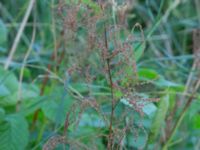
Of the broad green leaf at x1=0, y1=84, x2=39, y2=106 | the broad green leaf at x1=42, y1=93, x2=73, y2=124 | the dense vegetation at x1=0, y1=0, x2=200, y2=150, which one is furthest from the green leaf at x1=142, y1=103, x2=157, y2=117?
the broad green leaf at x1=0, y1=84, x2=39, y2=106

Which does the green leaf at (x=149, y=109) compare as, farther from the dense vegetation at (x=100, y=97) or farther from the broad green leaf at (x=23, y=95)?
the broad green leaf at (x=23, y=95)

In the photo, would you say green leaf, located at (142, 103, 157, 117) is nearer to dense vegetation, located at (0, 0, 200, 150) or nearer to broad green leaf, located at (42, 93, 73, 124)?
dense vegetation, located at (0, 0, 200, 150)

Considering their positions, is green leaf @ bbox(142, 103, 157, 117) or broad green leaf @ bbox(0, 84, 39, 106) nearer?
green leaf @ bbox(142, 103, 157, 117)

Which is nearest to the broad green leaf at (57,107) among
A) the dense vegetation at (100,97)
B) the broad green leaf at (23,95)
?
the dense vegetation at (100,97)

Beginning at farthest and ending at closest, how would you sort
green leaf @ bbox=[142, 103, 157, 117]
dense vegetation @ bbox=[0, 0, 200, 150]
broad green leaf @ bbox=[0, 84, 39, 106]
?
broad green leaf @ bbox=[0, 84, 39, 106]
green leaf @ bbox=[142, 103, 157, 117]
dense vegetation @ bbox=[0, 0, 200, 150]

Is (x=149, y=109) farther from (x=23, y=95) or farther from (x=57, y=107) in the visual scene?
(x=23, y=95)

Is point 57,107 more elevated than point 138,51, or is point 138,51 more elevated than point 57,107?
point 138,51

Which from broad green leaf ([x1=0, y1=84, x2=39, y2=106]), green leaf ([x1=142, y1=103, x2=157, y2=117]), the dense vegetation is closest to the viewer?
the dense vegetation

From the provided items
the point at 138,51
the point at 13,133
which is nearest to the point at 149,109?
the point at 138,51

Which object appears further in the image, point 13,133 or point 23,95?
point 23,95
